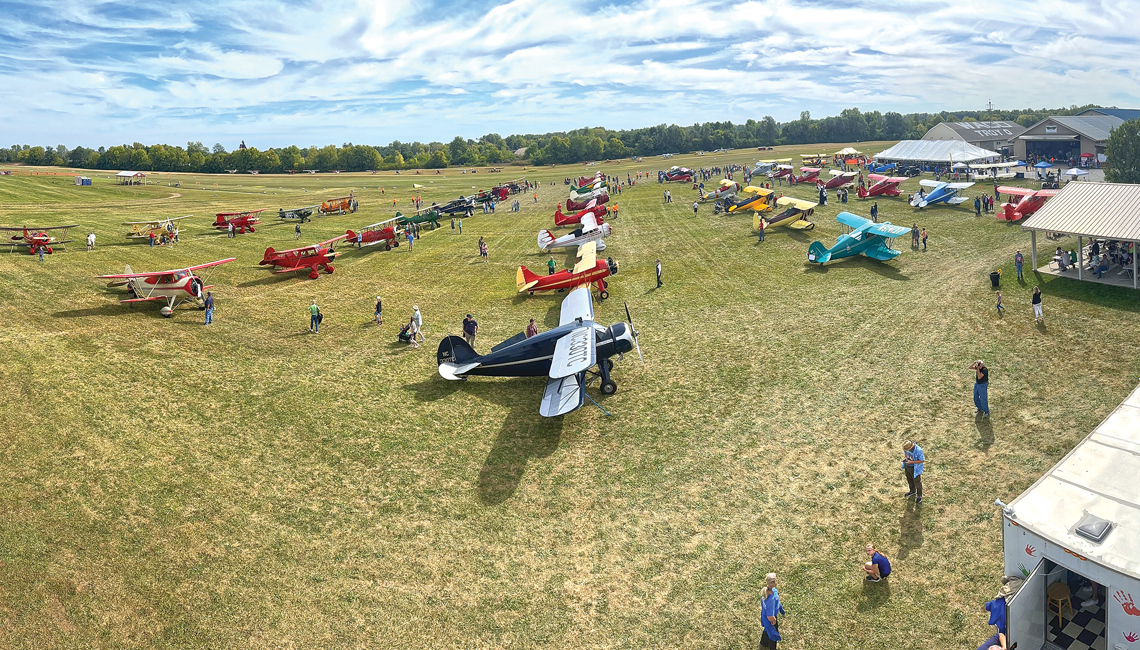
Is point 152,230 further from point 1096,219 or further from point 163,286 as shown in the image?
point 1096,219

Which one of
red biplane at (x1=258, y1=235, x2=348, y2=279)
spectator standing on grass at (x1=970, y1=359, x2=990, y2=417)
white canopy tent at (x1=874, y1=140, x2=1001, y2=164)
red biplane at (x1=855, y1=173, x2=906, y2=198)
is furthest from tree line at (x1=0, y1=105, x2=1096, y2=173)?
spectator standing on grass at (x1=970, y1=359, x2=990, y2=417)

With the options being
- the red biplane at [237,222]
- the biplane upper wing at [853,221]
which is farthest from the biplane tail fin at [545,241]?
the red biplane at [237,222]

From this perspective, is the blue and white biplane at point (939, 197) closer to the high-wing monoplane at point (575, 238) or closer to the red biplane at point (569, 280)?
the high-wing monoplane at point (575, 238)

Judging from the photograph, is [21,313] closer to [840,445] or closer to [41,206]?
[840,445]

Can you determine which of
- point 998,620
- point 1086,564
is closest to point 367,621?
point 998,620

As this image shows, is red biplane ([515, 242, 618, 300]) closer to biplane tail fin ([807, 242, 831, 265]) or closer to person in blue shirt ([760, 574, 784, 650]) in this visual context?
biplane tail fin ([807, 242, 831, 265])

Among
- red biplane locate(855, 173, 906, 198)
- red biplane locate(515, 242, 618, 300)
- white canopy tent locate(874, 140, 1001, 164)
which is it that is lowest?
red biplane locate(515, 242, 618, 300)
